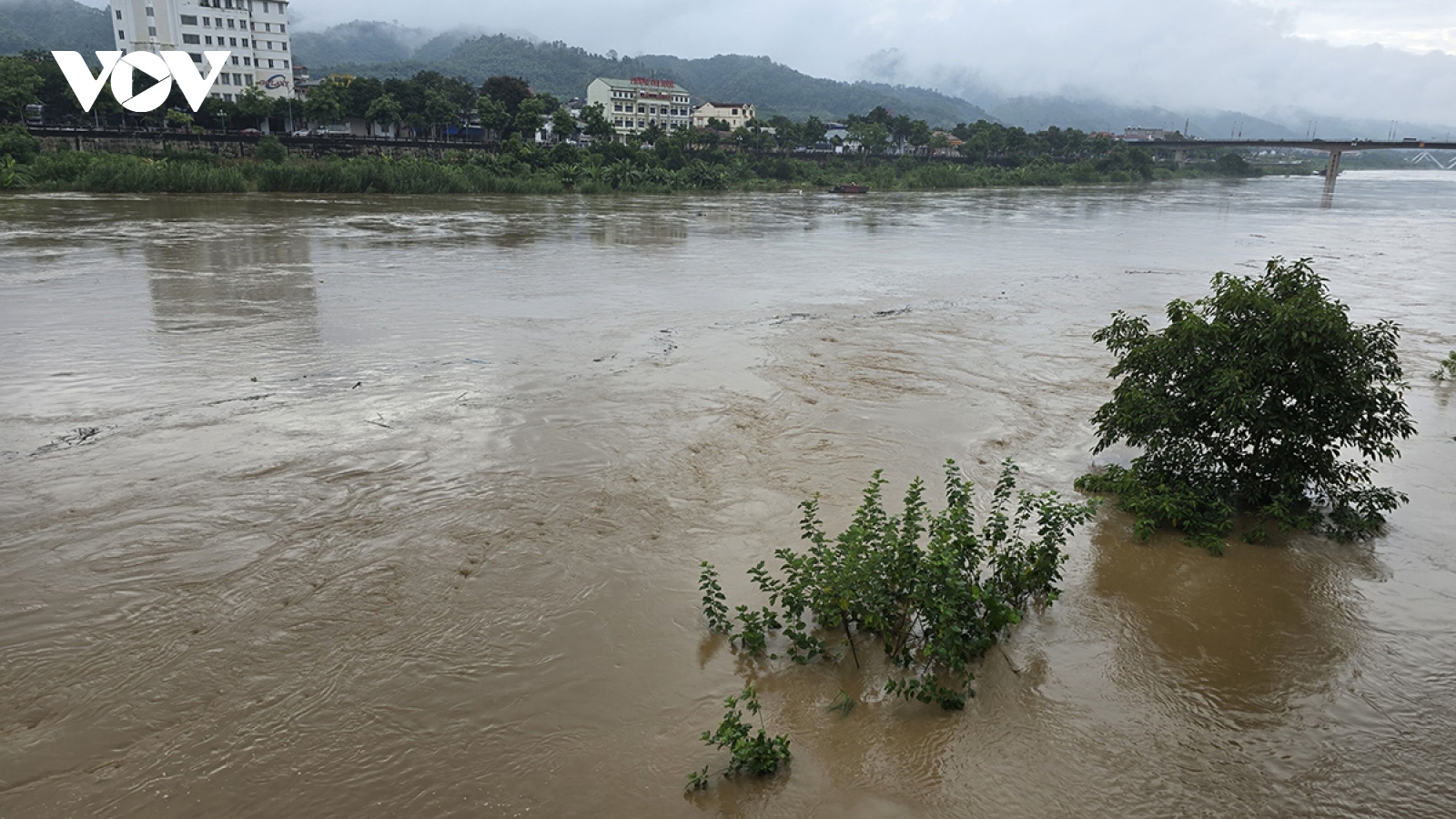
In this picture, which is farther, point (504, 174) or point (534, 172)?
point (534, 172)

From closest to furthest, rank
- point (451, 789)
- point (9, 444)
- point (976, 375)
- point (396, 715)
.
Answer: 1. point (451, 789)
2. point (396, 715)
3. point (9, 444)
4. point (976, 375)

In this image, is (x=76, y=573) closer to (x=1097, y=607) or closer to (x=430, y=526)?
(x=430, y=526)

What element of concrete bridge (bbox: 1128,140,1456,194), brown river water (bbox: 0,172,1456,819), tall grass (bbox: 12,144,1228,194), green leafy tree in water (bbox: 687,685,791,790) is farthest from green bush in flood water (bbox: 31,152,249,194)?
concrete bridge (bbox: 1128,140,1456,194)

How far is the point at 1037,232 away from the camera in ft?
104

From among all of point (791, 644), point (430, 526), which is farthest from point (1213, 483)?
Result: point (430, 526)

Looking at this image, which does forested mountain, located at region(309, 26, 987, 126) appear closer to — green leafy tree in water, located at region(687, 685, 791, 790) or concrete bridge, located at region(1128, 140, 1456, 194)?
concrete bridge, located at region(1128, 140, 1456, 194)

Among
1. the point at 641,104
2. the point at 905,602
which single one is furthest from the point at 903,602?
the point at 641,104

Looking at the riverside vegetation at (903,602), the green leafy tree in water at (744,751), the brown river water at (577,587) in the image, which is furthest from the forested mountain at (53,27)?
the green leafy tree in water at (744,751)

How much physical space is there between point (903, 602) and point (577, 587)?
2040mm

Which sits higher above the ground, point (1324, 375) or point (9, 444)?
point (1324, 375)

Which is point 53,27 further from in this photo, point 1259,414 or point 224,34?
point 1259,414

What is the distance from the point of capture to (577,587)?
18.8 ft

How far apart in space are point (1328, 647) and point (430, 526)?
5695 mm

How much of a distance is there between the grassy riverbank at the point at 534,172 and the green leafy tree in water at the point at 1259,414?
119 feet
